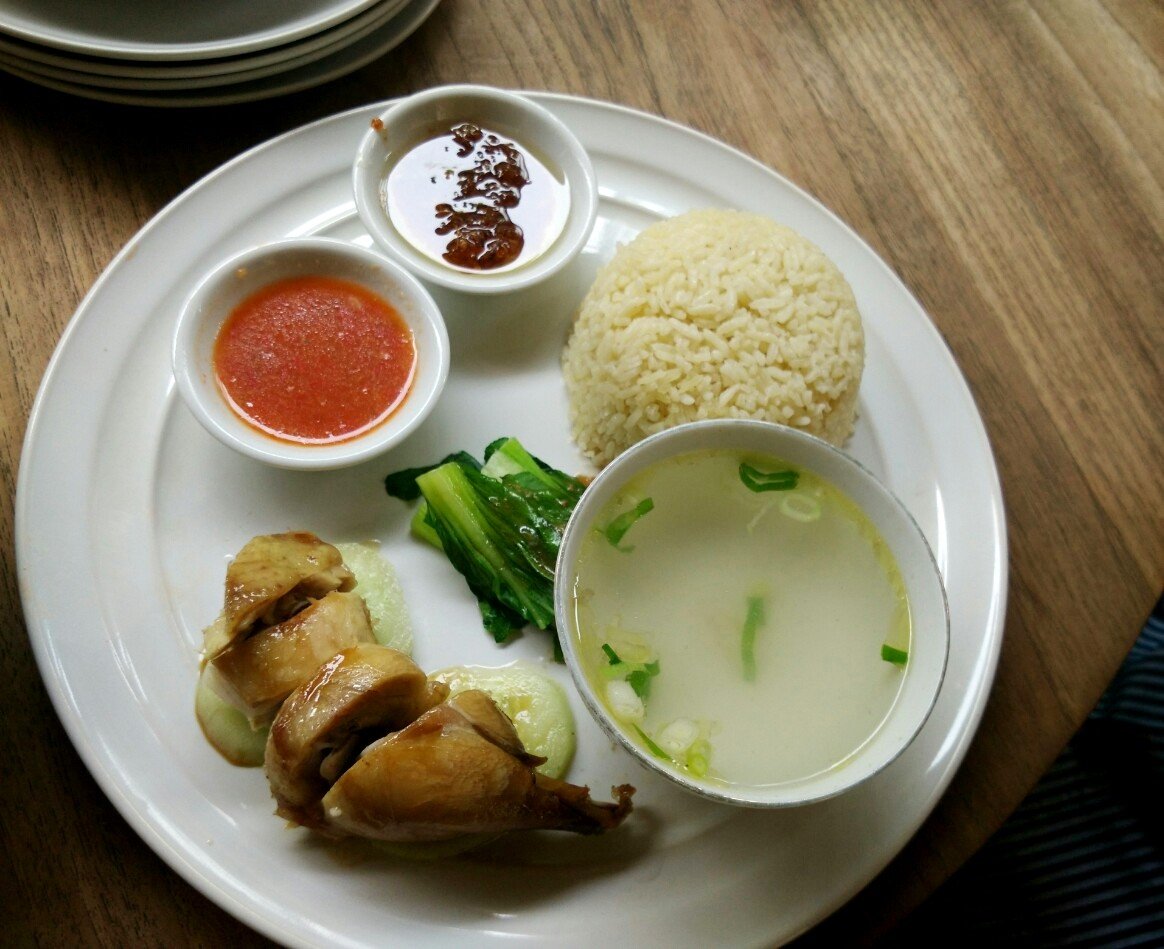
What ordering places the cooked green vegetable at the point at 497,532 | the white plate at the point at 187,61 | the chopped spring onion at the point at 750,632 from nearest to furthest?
the chopped spring onion at the point at 750,632
the cooked green vegetable at the point at 497,532
the white plate at the point at 187,61

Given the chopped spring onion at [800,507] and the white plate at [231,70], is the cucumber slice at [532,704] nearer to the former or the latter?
the chopped spring onion at [800,507]

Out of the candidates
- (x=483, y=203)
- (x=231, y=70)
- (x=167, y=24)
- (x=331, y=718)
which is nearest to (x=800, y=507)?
(x=331, y=718)

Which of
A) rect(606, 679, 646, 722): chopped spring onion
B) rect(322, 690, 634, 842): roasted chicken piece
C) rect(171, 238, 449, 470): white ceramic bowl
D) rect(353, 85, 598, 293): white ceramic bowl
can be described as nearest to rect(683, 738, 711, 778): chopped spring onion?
rect(606, 679, 646, 722): chopped spring onion

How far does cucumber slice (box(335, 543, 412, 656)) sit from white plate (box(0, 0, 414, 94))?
1.19 metres

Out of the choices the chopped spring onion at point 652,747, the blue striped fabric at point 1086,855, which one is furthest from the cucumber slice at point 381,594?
the blue striped fabric at point 1086,855

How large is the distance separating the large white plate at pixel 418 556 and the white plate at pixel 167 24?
23cm

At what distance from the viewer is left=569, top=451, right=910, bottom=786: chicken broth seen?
5.92 ft

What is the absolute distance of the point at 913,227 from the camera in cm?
265

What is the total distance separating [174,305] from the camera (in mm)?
2205

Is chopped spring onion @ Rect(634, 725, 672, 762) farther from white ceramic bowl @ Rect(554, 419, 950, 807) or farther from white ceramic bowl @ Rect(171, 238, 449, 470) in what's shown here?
white ceramic bowl @ Rect(171, 238, 449, 470)

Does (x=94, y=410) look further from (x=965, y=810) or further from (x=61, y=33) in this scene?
(x=965, y=810)

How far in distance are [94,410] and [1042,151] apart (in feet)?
8.63

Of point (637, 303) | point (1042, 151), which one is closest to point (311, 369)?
point (637, 303)

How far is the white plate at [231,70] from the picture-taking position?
7.45 ft
